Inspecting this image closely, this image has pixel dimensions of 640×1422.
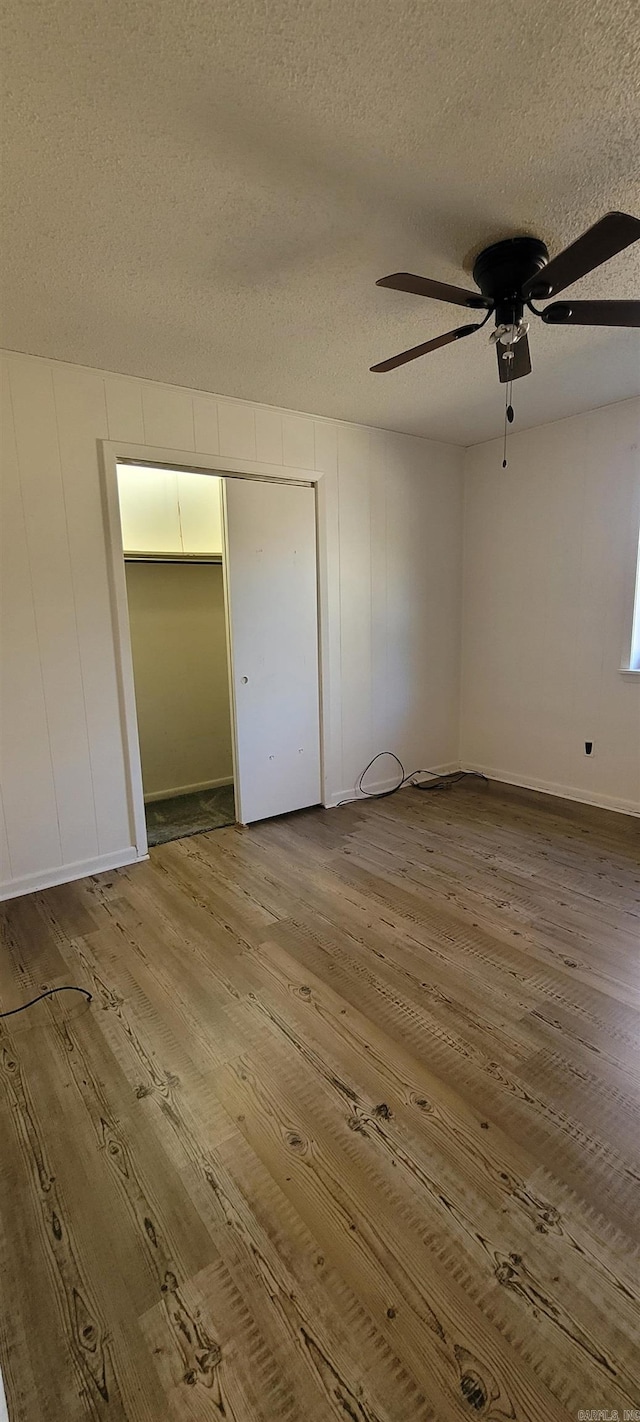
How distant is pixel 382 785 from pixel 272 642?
1.46 meters

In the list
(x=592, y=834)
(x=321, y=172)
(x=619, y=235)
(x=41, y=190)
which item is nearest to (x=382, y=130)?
(x=321, y=172)

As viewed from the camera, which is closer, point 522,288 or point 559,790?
point 522,288

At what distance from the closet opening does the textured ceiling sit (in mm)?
1321

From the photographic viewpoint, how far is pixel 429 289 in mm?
1646

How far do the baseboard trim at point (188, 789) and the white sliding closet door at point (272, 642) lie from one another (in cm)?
103

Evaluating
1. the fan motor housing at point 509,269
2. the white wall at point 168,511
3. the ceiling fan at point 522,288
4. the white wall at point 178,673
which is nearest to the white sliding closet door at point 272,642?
the white wall at point 168,511

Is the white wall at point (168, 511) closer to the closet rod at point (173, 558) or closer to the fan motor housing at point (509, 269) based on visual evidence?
the closet rod at point (173, 558)

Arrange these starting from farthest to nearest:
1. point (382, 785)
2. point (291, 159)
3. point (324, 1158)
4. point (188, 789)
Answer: point (188, 789) → point (382, 785) → point (291, 159) → point (324, 1158)

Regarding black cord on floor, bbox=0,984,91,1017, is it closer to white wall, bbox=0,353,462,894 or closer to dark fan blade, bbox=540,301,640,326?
white wall, bbox=0,353,462,894

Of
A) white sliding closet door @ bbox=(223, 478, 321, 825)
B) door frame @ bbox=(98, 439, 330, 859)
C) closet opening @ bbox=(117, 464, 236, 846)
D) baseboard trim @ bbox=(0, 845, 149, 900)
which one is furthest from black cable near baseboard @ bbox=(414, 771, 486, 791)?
baseboard trim @ bbox=(0, 845, 149, 900)

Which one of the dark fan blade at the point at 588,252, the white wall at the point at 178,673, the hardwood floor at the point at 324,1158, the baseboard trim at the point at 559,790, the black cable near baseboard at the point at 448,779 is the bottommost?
the hardwood floor at the point at 324,1158

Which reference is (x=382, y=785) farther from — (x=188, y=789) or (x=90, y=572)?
(x=90, y=572)

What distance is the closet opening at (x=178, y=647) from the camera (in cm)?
380

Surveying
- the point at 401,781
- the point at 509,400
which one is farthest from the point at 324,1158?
the point at 509,400
